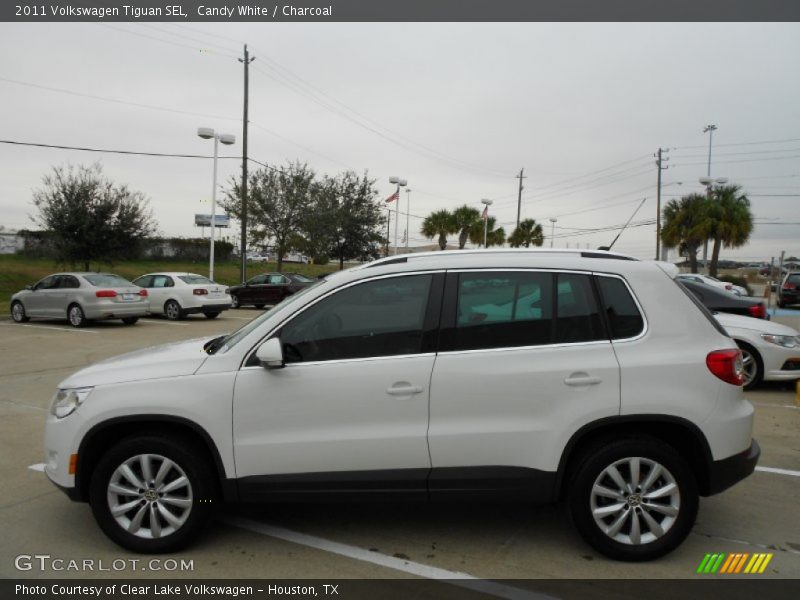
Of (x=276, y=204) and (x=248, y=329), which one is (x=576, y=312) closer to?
(x=248, y=329)

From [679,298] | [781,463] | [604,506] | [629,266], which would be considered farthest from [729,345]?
[781,463]

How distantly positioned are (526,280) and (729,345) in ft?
4.14

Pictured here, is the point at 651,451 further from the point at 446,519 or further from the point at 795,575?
the point at 446,519

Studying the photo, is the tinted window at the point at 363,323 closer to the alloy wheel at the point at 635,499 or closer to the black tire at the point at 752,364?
the alloy wheel at the point at 635,499

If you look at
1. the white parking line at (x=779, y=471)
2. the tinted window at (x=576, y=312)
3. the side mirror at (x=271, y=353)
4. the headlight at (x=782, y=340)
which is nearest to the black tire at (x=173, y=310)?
the headlight at (x=782, y=340)

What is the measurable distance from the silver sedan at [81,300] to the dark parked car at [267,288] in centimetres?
692

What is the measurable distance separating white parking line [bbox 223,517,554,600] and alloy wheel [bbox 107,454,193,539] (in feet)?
1.87

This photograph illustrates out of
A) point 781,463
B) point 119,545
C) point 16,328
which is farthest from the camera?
point 16,328

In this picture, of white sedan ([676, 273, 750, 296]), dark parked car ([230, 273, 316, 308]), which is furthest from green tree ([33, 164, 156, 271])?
white sedan ([676, 273, 750, 296])

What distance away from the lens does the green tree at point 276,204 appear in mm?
34312

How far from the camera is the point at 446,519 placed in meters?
4.22

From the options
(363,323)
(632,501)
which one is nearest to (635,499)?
(632,501)

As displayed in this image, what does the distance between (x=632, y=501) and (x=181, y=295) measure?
56.1 feet

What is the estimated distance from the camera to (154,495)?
3.64 m
